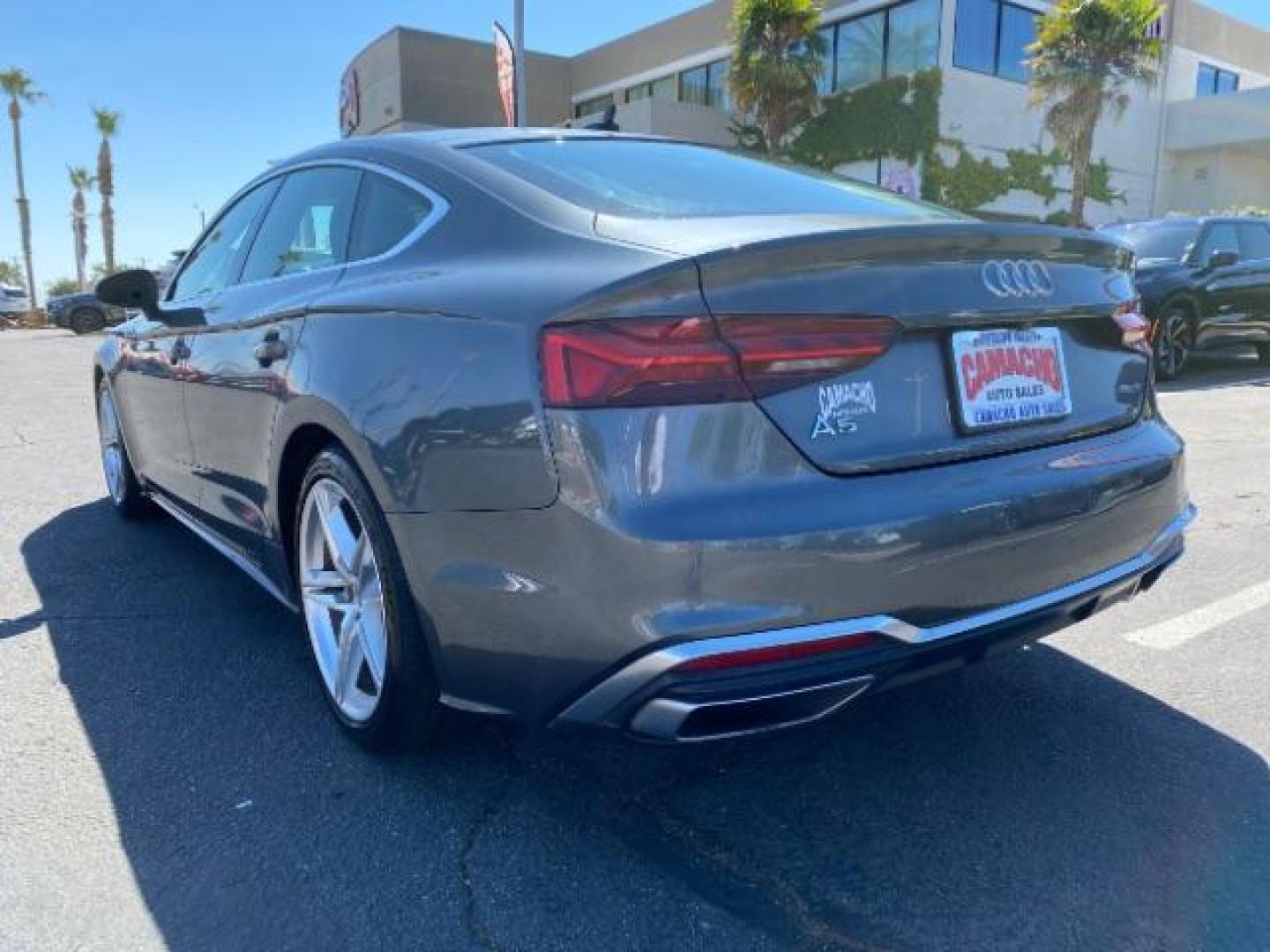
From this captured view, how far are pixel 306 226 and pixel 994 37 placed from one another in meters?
24.3

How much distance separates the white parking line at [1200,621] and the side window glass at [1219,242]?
313 inches

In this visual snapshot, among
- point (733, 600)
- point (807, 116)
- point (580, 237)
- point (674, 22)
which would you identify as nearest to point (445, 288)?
point (580, 237)

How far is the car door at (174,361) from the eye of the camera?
370 centimetres

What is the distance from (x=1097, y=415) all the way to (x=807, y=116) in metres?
24.4

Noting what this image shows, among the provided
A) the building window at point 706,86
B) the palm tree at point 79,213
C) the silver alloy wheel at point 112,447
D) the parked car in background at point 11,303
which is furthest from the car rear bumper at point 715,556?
the palm tree at point 79,213

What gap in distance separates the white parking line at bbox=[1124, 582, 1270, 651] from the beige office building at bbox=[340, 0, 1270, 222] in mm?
20244

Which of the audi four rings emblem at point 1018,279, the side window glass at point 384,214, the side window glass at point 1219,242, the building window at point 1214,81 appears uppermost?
the building window at point 1214,81

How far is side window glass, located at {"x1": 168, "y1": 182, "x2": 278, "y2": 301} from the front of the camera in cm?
371

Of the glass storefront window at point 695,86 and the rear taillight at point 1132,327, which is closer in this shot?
the rear taillight at point 1132,327

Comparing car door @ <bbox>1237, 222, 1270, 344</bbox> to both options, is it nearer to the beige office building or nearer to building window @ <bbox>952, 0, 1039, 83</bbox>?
the beige office building

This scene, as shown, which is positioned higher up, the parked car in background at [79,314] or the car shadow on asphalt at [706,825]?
the parked car in background at [79,314]

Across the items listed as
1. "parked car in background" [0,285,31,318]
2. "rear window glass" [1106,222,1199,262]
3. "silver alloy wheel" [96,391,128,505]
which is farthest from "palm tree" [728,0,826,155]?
"parked car in background" [0,285,31,318]

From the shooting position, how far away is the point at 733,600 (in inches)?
72.0

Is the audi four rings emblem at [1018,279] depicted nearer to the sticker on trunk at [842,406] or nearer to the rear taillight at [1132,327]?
the rear taillight at [1132,327]
